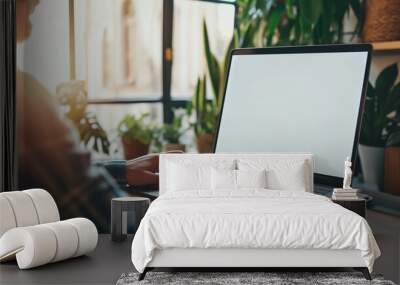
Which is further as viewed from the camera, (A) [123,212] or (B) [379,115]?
(B) [379,115]

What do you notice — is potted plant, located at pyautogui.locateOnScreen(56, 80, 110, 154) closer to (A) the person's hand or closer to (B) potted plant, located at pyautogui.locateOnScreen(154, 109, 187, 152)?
(A) the person's hand

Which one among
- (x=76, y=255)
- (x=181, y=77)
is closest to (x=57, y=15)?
(x=181, y=77)

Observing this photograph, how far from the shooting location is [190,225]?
5.10 m

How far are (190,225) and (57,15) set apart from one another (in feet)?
10.7

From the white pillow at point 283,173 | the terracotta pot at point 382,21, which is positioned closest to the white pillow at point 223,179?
the white pillow at point 283,173

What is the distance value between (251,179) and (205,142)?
1.29 meters

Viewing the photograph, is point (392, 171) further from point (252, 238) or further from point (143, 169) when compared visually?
point (252, 238)

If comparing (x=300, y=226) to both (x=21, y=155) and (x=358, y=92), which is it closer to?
(x=358, y=92)

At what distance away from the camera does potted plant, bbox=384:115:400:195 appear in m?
7.26

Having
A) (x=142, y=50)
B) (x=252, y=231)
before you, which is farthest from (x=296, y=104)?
(x=252, y=231)

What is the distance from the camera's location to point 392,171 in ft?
24.0

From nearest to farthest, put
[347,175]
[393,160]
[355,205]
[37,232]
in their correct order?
[37,232]
[355,205]
[347,175]
[393,160]

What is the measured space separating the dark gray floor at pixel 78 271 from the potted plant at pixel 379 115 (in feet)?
8.27

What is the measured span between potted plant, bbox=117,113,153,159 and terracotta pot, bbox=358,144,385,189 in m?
2.06
